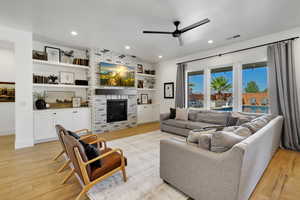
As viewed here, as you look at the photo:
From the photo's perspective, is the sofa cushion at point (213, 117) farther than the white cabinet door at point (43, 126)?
Yes

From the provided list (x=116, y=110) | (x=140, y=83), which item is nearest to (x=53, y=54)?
(x=116, y=110)

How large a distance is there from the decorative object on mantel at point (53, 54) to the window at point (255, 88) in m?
5.90

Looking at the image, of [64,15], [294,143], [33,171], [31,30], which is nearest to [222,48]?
[294,143]

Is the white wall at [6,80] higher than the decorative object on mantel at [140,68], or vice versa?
the decorative object on mantel at [140,68]

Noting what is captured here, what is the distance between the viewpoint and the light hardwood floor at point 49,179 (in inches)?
71.5

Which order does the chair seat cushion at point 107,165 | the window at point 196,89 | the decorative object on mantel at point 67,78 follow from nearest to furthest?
the chair seat cushion at point 107,165 → the decorative object on mantel at point 67,78 → the window at point 196,89

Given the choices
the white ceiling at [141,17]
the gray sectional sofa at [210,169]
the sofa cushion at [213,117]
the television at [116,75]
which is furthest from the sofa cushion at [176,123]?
the white ceiling at [141,17]

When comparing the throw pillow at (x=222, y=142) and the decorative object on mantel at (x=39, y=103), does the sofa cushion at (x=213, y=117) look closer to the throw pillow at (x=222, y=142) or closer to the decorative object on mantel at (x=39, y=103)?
the throw pillow at (x=222, y=142)

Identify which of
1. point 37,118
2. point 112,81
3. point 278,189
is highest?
point 112,81

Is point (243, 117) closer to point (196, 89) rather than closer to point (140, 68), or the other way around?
point (196, 89)

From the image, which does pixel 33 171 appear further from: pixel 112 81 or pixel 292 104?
pixel 292 104

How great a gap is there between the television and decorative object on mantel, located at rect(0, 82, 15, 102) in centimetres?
302

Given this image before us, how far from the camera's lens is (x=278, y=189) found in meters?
1.91

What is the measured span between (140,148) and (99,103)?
2417 millimetres
